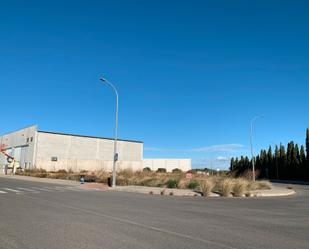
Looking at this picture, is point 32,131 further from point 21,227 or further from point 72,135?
point 21,227

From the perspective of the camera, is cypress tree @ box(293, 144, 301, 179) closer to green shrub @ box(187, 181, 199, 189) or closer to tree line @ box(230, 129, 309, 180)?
tree line @ box(230, 129, 309, 180)

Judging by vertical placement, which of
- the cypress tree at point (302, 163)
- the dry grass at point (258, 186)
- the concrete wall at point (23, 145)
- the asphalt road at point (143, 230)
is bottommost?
the asphalt road at point (143, 230)

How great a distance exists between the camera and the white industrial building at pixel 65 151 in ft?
249

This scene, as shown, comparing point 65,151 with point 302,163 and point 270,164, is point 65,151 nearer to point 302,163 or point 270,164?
point 270,164

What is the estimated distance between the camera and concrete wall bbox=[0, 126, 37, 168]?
3002 inches

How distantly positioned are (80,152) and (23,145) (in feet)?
43.5

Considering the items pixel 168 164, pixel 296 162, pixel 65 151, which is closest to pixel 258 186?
pixel 296 162

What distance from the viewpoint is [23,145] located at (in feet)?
267

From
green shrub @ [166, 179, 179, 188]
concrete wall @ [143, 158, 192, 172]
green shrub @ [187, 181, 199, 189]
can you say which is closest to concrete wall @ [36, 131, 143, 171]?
concrete wall @ [143, 158, 192, 172]

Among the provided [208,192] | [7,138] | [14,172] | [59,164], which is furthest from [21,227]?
[7,138]

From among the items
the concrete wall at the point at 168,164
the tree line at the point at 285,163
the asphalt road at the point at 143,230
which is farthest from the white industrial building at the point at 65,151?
the asphalt road at the point at 143,230

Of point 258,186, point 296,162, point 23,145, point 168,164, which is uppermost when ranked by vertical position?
point 23,145

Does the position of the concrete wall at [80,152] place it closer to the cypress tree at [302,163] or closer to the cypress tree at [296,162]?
the cypress tree at [296,162]

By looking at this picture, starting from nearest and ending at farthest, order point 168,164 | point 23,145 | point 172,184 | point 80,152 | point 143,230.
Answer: point 143,230 → point 172,184 → point 23,145 → point 80,152 → point 168,164
